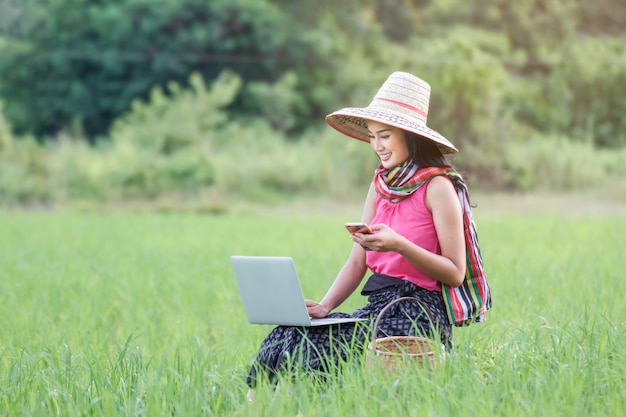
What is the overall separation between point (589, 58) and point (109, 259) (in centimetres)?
1934

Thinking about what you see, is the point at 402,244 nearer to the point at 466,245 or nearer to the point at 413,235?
the point at 413,235

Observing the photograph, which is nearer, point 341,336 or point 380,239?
point 380,239

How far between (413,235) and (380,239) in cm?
30

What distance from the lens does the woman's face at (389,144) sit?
3162 mm

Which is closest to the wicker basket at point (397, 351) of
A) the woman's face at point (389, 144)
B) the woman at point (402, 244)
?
the woman at point (402, 244)

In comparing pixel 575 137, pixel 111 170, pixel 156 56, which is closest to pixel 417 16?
pixel 575 137

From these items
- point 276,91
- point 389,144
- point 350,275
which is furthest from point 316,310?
point 276,91

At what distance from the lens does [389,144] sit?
10.4 ft

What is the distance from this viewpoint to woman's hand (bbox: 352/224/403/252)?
287cm

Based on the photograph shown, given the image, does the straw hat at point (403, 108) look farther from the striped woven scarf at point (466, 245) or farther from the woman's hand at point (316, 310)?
the woman's hand at point (316, 310)

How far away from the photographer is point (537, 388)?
2688 mm

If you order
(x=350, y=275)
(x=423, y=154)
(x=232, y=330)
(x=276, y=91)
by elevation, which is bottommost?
(x=232, y=330)

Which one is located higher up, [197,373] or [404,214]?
[404,214]

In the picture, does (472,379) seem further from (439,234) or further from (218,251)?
(218,251)
